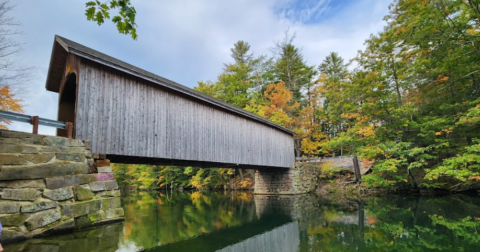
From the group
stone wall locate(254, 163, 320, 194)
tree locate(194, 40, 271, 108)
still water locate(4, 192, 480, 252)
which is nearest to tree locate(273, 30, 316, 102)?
tree locate(194, 40, 271, 108)

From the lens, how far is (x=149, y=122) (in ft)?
24.3

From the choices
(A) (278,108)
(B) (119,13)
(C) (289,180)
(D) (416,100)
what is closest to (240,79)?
(A) (278,108)

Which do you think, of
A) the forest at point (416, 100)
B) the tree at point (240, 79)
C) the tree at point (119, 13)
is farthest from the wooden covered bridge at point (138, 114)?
the tree at point (240, 79)

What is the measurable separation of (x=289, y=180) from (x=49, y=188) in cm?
1267

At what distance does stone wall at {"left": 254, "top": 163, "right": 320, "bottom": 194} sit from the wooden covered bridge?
15.3 feet

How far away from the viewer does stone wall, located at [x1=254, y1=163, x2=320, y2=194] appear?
15.2 m

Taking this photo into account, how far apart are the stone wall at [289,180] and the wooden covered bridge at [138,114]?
465 cm

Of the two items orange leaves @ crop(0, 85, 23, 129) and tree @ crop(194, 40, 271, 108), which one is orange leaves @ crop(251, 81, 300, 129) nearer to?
tree @ crop(194, 40, 271, 108)

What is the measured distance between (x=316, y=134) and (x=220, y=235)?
1436 cm

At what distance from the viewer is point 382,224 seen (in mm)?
6121

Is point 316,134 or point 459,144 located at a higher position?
point 316,134

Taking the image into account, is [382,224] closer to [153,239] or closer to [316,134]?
[153,239]

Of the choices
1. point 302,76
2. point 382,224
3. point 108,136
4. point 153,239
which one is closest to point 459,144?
point 382,224

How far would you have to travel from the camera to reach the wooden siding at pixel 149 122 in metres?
6.20
